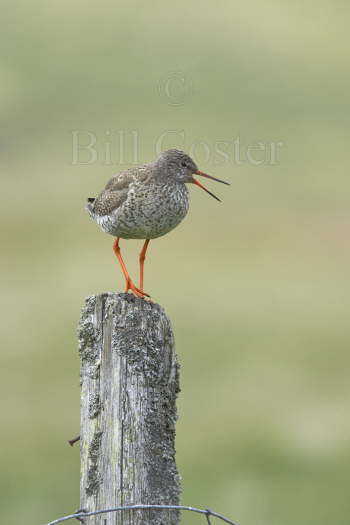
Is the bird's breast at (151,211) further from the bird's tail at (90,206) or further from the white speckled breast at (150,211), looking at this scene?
the bird's tail at (90,206)

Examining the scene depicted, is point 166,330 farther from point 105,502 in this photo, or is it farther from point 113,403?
point 105,502

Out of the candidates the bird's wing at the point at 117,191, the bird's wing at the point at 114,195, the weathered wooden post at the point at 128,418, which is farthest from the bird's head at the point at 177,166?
the weathered wooden post at the point at 128,418

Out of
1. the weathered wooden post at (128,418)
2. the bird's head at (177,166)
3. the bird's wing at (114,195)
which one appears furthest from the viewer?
the bird's head at (177,166)

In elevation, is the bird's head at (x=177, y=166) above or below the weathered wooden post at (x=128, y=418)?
above

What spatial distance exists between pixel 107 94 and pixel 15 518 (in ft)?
53.4

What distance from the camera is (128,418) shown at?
4.84 metres

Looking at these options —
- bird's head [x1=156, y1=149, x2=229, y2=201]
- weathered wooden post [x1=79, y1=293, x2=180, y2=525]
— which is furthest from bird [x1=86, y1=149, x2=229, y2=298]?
weathered wooden post [x1=79, y1=293, x2=180, y2=525]

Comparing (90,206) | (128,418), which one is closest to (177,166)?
(90,206)

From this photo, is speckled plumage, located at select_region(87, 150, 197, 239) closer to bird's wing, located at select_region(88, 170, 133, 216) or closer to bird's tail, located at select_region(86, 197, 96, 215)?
bird's wing, located at select_region(88, 170, 133, 216)

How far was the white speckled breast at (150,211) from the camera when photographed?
289 inches

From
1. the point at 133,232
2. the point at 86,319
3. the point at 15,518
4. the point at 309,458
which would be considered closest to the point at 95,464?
the point at 86,319

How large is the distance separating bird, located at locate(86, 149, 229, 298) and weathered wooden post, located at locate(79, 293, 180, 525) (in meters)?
2.12

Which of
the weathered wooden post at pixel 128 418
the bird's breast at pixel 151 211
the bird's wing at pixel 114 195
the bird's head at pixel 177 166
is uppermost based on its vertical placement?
the bird's head at pixel 177 166

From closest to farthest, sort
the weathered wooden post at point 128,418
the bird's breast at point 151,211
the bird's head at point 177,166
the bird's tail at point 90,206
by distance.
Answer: the weathered wooden post at point 128,418, the bird's breast at point 151,211, the bird's head at point 177,166, the bird's tail at point 90,206
